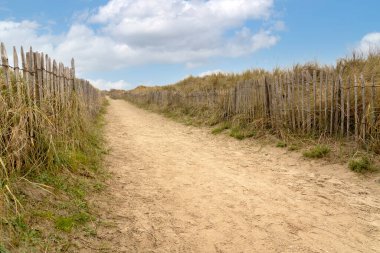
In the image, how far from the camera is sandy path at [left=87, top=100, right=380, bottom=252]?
3.13 meters

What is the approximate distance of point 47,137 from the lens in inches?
168

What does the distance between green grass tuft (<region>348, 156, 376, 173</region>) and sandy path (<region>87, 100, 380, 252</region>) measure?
0.13 meters

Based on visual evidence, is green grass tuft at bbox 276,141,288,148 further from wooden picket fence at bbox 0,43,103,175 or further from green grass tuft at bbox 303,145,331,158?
wooden picket fence at bbox 0,43,103,175

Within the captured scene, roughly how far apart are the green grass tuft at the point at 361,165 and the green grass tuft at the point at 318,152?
696mm

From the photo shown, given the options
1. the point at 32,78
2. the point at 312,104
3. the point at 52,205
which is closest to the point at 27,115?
the point at 32,78

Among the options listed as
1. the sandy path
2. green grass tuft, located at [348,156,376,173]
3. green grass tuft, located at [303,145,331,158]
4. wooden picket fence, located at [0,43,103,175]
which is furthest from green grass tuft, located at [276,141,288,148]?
wooden picket fence, located at [0,43,103,175]

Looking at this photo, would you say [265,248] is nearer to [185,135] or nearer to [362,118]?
[362,118]

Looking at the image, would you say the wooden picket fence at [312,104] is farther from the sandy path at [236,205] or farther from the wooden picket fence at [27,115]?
the wooden picket fence at [27,115]

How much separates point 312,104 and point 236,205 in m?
4.25

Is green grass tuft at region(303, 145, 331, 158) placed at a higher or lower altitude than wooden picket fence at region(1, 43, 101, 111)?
lower


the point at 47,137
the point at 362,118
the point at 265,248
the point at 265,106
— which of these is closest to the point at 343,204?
the point at 265,248

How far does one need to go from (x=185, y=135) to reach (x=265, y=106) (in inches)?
94.2

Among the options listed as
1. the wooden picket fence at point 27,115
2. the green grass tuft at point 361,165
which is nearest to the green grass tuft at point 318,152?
the green grass tuft at point 361,165

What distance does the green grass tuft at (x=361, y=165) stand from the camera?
17.1ft
